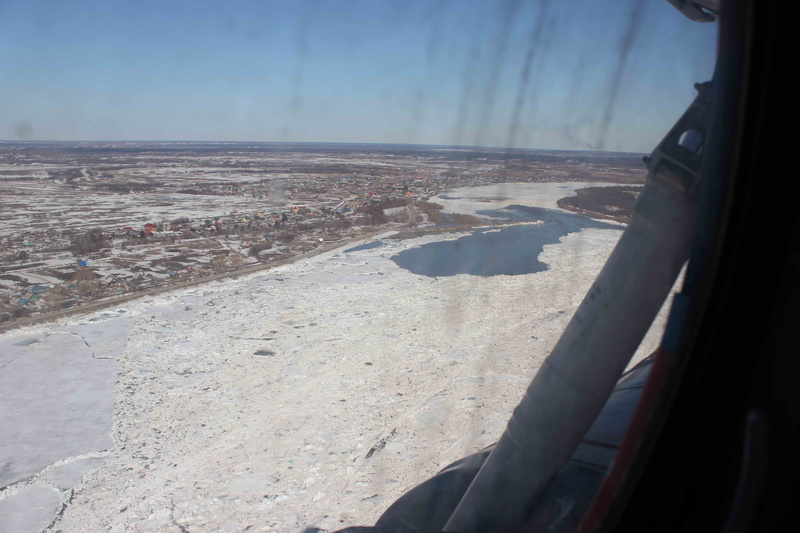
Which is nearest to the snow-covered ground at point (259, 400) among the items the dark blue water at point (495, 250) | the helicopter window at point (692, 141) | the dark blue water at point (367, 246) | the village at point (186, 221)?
the helicopter window at point (692, 141)

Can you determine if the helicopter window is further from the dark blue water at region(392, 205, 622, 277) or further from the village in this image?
the dark blue water at region(392, 205, 622, 277)

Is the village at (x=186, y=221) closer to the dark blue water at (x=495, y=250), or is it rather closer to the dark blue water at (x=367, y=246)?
the dark blue water at (x=367, y=246)

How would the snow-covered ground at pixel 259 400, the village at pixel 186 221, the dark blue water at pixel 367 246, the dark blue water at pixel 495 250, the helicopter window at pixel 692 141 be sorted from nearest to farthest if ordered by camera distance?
the helicopter window at pixel 692 141
the snow-covered ground at pixel 259 400
the village at pixel 186 221
the dark blue water at pixel 495 250
the dark blue water at pixel 367 246

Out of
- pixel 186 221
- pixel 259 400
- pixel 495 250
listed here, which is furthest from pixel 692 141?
pixel 186 221

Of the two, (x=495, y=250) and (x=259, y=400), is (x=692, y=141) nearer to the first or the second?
(x=259, y=400)

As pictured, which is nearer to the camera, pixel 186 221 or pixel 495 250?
pixel 495 250
